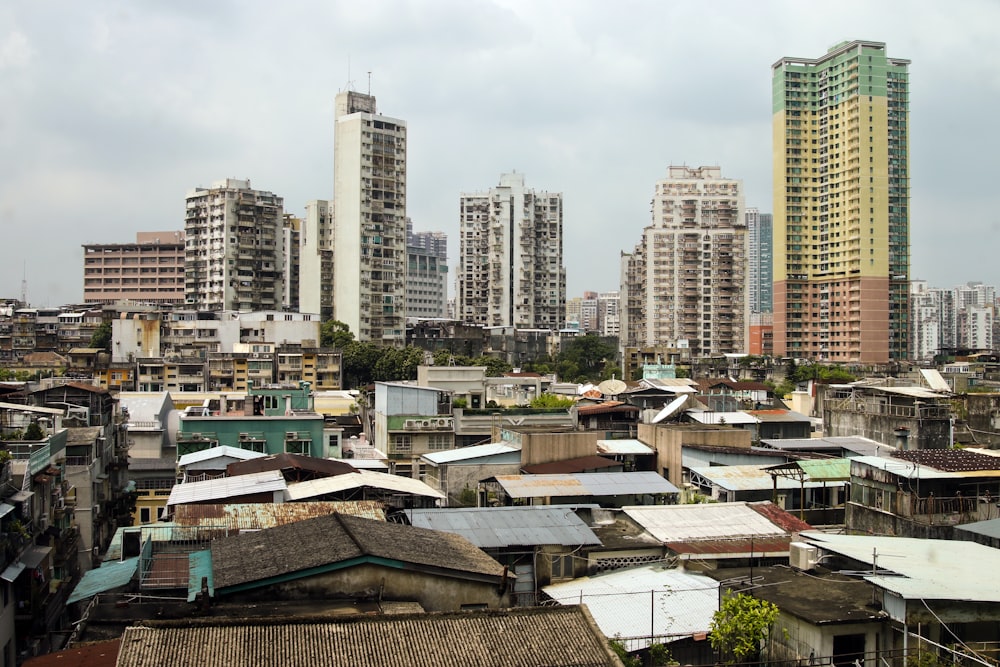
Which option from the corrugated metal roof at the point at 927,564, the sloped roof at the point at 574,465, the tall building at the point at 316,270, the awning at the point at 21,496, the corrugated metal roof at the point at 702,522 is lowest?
the corrugated metal roof at the point at 702,522

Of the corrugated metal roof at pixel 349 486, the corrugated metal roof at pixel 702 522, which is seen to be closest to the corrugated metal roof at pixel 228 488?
the corrugated metal roof at pixel 349 486

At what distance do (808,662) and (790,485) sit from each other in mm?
10448

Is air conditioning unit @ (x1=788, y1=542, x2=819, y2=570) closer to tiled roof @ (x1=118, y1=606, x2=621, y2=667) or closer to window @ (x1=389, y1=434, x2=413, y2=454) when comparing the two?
tiled roof @ (x1=118, y1=606, x2=621, y2=667)

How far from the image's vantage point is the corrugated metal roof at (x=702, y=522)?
1697 centimetres

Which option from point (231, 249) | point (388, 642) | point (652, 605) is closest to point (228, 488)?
point (652, 605)

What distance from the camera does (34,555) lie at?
16.8 m

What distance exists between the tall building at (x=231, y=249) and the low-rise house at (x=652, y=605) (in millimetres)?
73860

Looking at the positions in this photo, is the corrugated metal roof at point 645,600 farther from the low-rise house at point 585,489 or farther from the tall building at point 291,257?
the tall building at point 291,257

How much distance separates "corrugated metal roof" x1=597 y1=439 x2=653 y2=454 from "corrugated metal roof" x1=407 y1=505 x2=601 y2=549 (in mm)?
8299

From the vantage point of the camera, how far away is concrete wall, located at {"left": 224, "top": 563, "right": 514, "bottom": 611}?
12078 mm

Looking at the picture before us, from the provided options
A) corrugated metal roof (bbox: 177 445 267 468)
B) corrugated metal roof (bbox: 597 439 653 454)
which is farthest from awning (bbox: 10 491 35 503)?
corrugated metal roof (bbox: 597 439 653 454)

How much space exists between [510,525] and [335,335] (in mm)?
57912

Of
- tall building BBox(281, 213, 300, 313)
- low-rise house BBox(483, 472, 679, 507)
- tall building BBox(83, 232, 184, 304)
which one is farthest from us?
tall building BBox(83, 232, 184, 304)

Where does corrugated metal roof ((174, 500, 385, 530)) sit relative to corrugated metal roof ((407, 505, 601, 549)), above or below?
above
